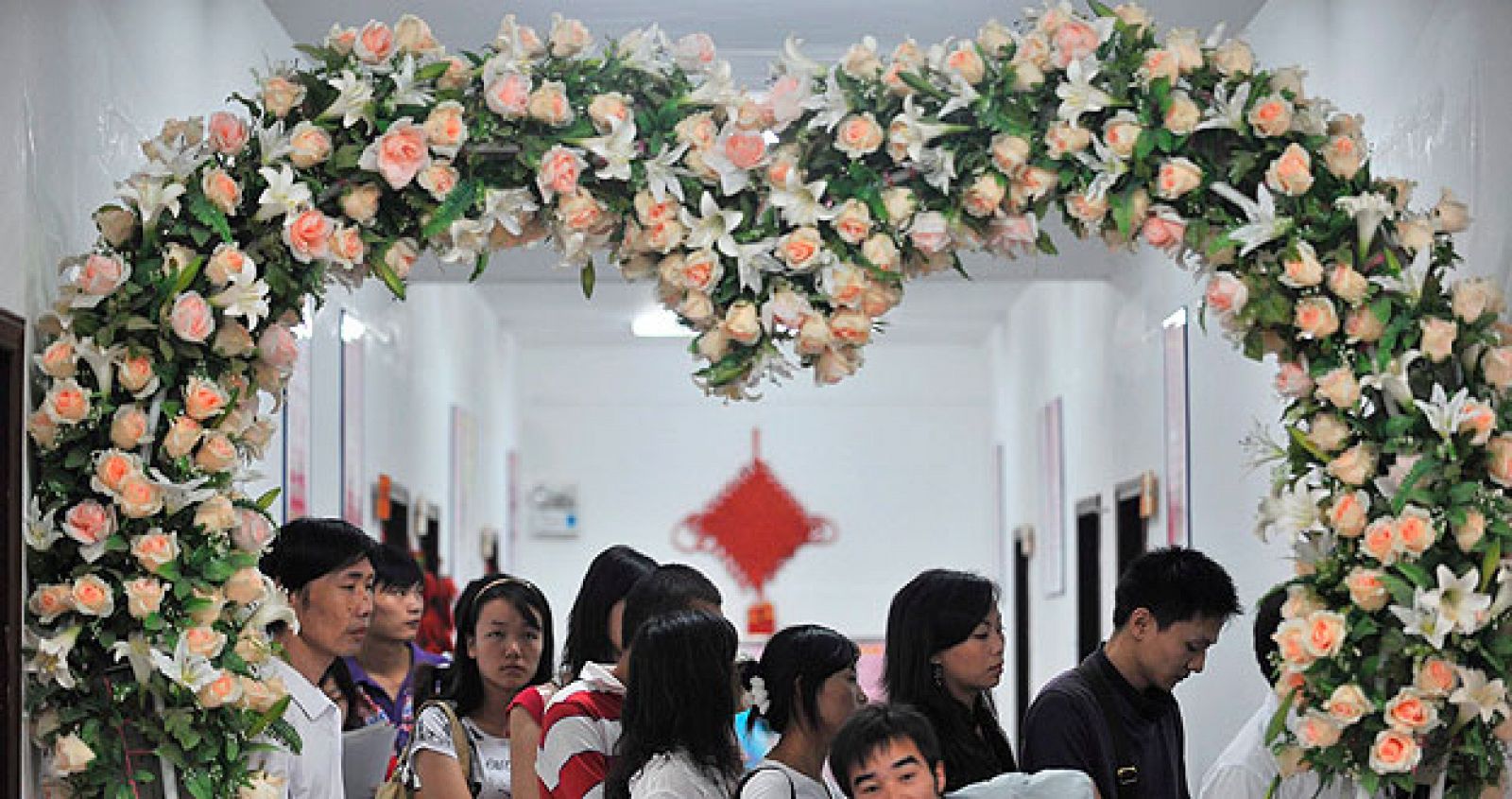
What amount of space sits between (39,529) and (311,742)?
0.64m

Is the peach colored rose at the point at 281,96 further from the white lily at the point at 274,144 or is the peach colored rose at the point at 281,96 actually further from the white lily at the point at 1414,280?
the white lily at the point at 1414,280

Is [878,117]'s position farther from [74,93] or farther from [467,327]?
[467,327]

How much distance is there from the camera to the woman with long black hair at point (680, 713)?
3.46m

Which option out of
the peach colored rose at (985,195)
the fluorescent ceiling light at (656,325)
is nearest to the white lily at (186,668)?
the peach colored rose at (985,195)

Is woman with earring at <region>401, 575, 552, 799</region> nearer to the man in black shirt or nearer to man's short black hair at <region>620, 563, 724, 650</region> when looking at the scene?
man's short black hair at <region>620, 563, 724, 650</region>

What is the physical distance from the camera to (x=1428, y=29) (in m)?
3.97

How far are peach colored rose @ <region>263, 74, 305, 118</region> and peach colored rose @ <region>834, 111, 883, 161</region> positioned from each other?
0.88 meters

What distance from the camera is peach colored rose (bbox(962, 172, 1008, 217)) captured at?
3.44 m

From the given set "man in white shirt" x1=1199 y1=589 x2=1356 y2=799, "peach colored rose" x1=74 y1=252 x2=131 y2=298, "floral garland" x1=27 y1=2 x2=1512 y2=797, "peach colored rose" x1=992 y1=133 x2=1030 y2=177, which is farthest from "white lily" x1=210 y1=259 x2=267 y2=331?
"man in white shirt" x1=1199 y1=589 x2=1356 y2=799

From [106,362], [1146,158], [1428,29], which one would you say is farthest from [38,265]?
[1428,29]

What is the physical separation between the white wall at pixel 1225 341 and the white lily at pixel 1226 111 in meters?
0.47

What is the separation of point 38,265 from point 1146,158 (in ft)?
5.85

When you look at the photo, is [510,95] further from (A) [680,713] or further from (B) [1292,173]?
(B) [1292,173]

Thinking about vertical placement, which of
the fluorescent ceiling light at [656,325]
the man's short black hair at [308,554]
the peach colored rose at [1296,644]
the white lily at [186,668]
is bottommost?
the white lily at [186,668]
